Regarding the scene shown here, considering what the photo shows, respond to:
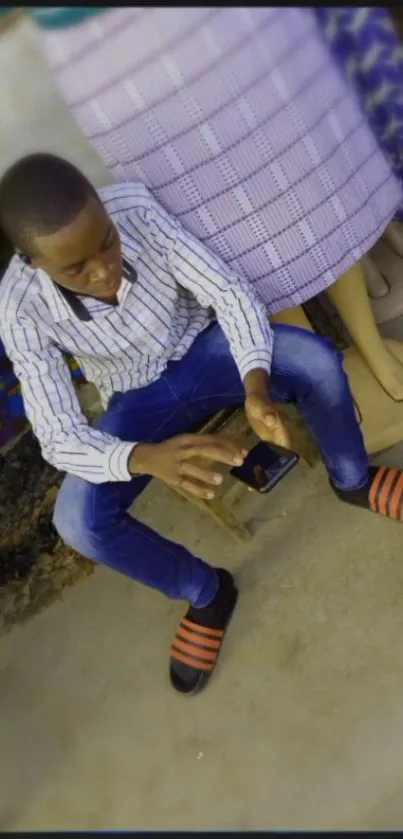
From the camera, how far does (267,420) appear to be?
3.91 ft

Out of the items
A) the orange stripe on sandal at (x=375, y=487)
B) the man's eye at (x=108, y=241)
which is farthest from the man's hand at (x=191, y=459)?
the orange stripe on sandal at (x=375, y=487)

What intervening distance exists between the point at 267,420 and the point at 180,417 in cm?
24

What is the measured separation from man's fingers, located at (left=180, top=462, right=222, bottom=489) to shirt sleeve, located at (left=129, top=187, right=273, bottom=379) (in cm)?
18

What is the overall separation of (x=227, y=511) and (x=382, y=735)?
451mm

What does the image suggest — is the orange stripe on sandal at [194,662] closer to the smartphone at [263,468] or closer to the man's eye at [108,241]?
the smartphone at [263,468]

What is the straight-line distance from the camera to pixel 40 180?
1.10 metres

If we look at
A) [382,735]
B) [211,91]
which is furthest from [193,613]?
[211,91]

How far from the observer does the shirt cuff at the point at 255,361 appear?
127cm

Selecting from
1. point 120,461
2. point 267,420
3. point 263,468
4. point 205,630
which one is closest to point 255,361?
point 267,420

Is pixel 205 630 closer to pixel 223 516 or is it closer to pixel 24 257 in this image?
pixel 223 516

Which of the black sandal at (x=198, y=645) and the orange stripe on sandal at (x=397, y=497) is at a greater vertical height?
the orange stripe on sandal at (x=397, y=497)

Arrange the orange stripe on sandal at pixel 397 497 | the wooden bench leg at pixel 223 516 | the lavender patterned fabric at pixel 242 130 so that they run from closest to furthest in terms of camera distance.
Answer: the lavender patterned fabric at pixel 242 130 → the orange stripe on sandal at pixel 397 497 → the wooden bench leg at pixel 223 516

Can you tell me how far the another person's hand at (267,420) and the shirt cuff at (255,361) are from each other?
0.06m

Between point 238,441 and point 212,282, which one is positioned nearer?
point 212,282
